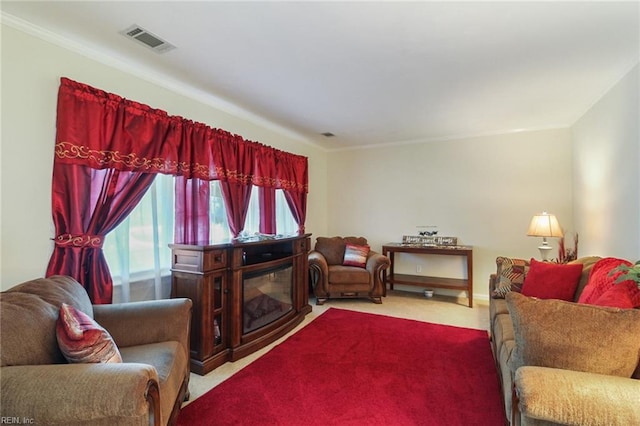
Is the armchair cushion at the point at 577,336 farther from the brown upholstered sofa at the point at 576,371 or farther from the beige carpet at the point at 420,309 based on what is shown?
the beige carpet at the point at 420,309

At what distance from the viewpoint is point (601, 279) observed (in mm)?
1896

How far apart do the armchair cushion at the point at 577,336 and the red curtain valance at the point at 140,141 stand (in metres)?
2.76

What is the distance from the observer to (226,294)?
2725 mm

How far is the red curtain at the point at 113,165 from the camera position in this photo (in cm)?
212

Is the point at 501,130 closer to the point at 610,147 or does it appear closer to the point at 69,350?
the point at 610,147

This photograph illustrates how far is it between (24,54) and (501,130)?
5.18m

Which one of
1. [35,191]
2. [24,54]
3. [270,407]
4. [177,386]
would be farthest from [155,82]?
[270,407]

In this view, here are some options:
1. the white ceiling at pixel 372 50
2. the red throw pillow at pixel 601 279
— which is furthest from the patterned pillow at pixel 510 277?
the white ceiling at pixel 372 50

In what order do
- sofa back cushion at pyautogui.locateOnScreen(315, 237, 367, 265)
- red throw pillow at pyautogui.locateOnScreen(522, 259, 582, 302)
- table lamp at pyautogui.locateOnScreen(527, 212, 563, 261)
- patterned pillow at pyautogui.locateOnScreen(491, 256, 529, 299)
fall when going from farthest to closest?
sofa back cushion at pyautogui.locateOnScreen(315, 237, 367, 265), table lamp at pyautogui.locateOnScreen(527, 212, 563, 261), patterned pillow at pyautogui.locateOnScreen(491, 256, 529, 299), red throw pillow at pyautogui.locateOnScreen(522, 259, 582, 302)

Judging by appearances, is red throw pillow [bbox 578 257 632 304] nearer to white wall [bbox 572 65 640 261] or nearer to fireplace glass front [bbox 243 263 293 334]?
white wall [bbox 572 65 640 261]

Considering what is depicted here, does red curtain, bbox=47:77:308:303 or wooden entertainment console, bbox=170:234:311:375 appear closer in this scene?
red curtain, bbox=47:77:308:303

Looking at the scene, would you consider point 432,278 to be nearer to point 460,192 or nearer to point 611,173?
point 460,192

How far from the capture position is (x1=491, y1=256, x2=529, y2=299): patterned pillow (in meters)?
2.83

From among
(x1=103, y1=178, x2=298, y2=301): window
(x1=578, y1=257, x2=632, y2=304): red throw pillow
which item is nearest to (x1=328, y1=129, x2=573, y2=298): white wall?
(x1=578, y1=257, x2=632, y2=304): red throw pillow
